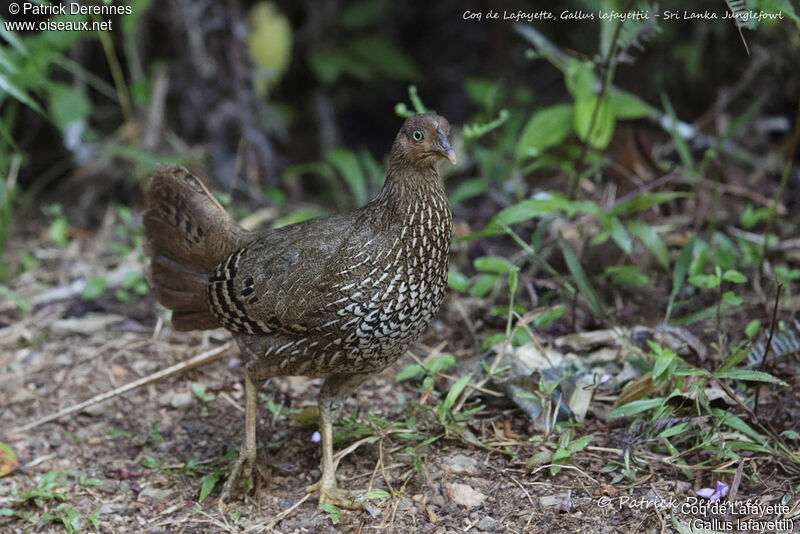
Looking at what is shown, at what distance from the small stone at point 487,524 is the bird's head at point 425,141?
1.38 metres

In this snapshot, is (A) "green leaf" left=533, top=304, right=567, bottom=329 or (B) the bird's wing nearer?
(B) the bird's wing

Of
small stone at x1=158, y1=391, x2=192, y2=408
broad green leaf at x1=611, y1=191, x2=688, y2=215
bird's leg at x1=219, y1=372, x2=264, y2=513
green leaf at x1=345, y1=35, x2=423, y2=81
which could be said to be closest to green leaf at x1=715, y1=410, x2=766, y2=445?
broad green leaf at x1=611, y1=191, x2=688, y2=215

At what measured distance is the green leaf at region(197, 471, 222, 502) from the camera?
11.0 ft

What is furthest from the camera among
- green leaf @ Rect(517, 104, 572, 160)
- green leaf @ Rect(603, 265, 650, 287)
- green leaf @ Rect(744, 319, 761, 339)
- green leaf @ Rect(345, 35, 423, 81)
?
green leaf @ Rect(345, 35, 423, 81)

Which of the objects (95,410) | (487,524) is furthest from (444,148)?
(95,410)

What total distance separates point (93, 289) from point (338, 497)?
99.2 inches

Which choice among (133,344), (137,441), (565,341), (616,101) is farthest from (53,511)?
(616,101)

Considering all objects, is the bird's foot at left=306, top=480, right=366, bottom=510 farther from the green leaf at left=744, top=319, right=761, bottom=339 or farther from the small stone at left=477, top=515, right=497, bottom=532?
the green leaf at left=744, top=319, right=761, bottom=339

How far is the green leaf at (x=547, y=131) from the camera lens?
16.5ft

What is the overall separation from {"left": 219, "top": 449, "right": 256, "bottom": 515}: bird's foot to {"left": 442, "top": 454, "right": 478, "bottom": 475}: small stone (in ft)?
2.72

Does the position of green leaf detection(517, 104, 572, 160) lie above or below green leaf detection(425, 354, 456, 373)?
above

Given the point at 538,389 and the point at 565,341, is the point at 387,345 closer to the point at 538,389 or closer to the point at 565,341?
the point at 538,389

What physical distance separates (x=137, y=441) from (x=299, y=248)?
4.42 feet

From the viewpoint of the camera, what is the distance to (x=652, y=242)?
428cm
